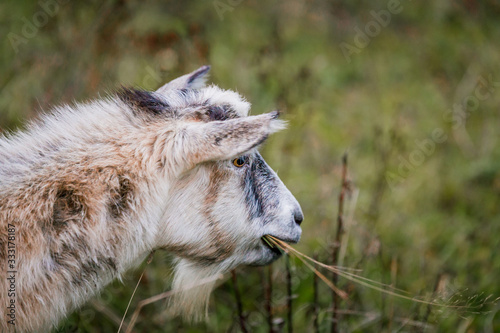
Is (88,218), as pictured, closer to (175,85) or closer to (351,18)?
(175,85)

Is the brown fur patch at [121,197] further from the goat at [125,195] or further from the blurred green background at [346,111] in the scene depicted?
the blurred green background at [346,111]

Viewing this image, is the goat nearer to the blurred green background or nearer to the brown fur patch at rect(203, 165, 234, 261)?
the brown fur patch at rect(203, 165, 234, 261)

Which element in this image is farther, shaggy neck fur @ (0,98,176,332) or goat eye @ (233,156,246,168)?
goat eye @ (233,156,246,168)

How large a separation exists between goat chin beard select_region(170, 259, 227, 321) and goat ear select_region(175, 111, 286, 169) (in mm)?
755

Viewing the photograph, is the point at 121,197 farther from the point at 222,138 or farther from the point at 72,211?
the point at 222,138

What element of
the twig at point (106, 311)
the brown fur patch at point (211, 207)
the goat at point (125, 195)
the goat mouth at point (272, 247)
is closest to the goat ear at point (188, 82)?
the goat at point (125, 195)

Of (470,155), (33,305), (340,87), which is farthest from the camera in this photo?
(340,87)

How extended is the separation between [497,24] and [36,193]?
922 centimetres

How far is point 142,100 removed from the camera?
278 centimetres

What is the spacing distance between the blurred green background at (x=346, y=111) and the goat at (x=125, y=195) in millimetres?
415

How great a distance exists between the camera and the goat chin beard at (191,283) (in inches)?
120

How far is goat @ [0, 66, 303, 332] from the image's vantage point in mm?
2445

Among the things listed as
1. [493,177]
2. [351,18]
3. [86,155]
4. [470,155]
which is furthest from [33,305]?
[351,18]

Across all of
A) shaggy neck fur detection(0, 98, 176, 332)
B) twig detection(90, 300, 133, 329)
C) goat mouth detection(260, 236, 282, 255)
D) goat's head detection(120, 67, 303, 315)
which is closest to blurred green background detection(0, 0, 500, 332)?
twig detection(90, 300, 133, 329)
